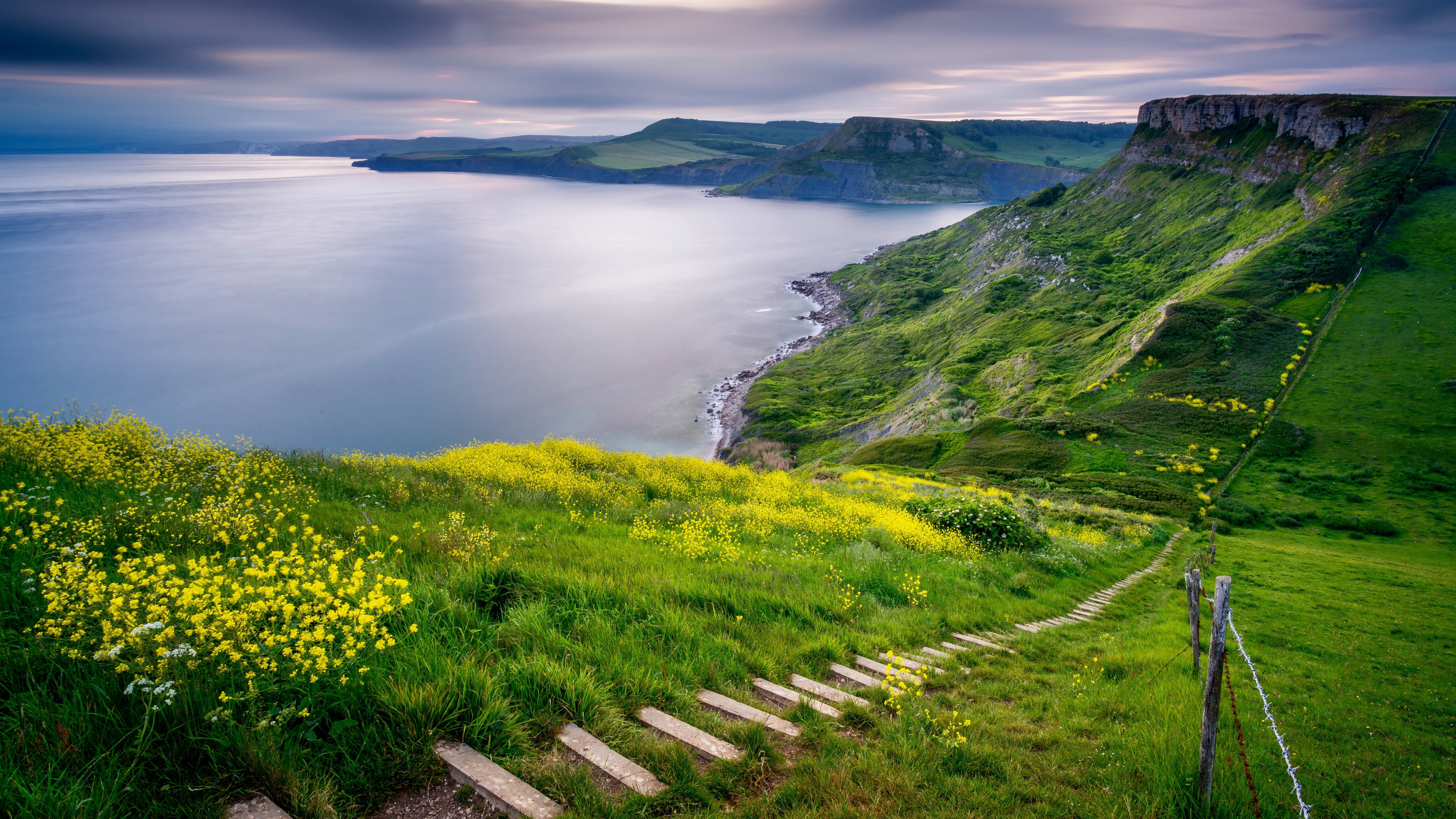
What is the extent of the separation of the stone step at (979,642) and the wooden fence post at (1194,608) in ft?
8.02

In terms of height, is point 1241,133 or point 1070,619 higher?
point 1241,133

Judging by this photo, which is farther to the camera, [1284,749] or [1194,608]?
[1194,608]

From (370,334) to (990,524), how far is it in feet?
315

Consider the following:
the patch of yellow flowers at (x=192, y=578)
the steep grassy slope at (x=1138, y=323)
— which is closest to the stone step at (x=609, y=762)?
the patch of yellow flowers at (x=192, y=578)

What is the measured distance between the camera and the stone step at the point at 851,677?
7594 mm

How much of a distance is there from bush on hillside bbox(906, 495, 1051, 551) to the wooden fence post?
9.12 m

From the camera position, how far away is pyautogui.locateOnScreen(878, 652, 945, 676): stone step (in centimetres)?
824

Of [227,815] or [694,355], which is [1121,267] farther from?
[227,815]

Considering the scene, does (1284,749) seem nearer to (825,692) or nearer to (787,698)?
A: (825,692)

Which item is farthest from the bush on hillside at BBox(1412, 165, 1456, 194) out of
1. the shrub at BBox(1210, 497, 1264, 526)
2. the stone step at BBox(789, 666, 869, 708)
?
the stone step at BBox(789, 666, 869, 708)

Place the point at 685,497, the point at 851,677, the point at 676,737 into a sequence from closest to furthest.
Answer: the point at 676,737 → the point at 851,677 → the point at 685,497

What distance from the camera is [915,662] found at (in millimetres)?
8656

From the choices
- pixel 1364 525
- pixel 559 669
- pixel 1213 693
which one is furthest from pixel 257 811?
pixel 1364 525

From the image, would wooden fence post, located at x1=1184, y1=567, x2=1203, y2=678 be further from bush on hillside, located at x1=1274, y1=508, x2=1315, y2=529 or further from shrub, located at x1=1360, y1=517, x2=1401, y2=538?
shrub, located at x1=1360, y1=517, x2=1401, y2=538
